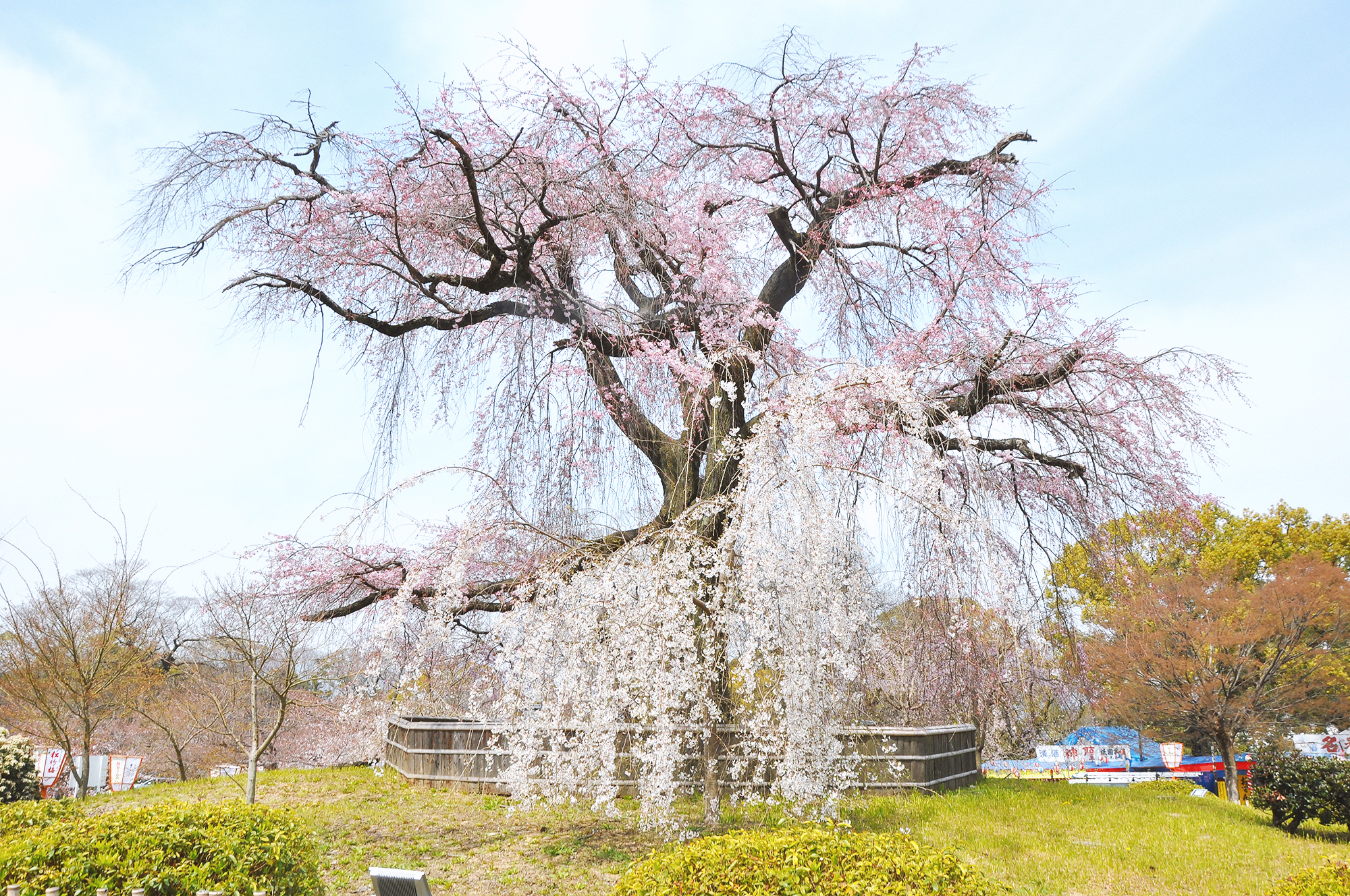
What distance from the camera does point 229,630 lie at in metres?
8.27

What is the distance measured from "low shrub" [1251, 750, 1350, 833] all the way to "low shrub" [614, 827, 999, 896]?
24.9ft

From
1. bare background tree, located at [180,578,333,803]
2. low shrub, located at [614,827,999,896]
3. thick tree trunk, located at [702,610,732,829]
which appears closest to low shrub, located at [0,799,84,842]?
bare background tree, located at [180,578,333,803]

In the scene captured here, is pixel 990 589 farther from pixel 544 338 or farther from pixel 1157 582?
pixel 1157 582

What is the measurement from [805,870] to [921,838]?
3.73m

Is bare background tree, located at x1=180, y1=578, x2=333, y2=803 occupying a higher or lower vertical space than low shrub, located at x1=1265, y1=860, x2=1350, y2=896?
higher

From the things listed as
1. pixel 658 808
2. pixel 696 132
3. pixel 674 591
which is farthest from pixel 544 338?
pixel 658 808

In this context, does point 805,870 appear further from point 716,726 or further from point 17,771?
point 17,771

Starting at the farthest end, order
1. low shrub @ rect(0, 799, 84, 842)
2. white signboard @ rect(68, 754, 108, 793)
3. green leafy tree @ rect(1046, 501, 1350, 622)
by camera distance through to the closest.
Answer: green leafy tree @ rect(1046, 501, 1350, 622)
white signboard @ rect(68, 754, 108, 793)
low shrub @ rect(0, 799, 84, 842)

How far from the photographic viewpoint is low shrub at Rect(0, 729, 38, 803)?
9180 mm

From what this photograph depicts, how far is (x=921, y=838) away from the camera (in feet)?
20.9

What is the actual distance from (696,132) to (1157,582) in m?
11.0

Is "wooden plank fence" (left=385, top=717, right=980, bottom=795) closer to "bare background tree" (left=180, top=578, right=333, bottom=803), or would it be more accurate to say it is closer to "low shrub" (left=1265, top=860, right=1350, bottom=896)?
"bare background tree" (left=180, top=578, right=333, bottom=803)

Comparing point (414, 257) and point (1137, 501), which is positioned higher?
point (414, 257)

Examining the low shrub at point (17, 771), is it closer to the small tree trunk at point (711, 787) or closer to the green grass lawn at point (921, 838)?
the green grass lawn at point (921, 838)
